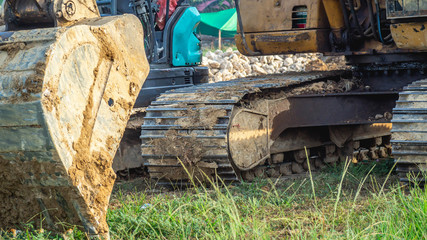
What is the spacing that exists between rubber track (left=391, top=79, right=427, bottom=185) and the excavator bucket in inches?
89.4

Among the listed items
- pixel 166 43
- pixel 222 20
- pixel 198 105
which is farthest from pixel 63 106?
pixel 222 20

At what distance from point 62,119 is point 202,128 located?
2419mm

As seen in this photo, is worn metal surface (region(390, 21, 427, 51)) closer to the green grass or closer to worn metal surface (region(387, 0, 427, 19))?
worn metal surface (region(387, 0, 427, 19))

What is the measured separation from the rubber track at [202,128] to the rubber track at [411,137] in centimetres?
137

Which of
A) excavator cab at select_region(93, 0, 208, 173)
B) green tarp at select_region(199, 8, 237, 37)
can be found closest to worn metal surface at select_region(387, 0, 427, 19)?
excavator cab at select_region(93, 0, 208, 173)

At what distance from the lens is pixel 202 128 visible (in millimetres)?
5535

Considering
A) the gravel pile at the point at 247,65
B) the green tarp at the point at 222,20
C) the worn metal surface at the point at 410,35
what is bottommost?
the gravel pile at the point at 247,65

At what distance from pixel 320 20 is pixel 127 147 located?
2.39 meters

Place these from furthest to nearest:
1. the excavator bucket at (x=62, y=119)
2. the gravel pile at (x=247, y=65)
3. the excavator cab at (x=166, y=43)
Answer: the gravel pile at (x=247, y=65)
the excavator cab at (x=166, y=43)
the excavator bucket at (x=62, y=119)

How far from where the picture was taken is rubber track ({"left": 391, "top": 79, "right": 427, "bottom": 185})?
194 inches

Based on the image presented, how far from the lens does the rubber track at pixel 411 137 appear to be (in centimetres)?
493

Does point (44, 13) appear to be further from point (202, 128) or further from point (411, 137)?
point (411, 137)

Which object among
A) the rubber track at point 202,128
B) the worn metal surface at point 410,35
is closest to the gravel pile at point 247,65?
the rubber track at point 202,128

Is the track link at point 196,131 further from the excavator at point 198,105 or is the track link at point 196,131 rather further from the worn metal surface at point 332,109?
the worn metal surface at point 332,109
